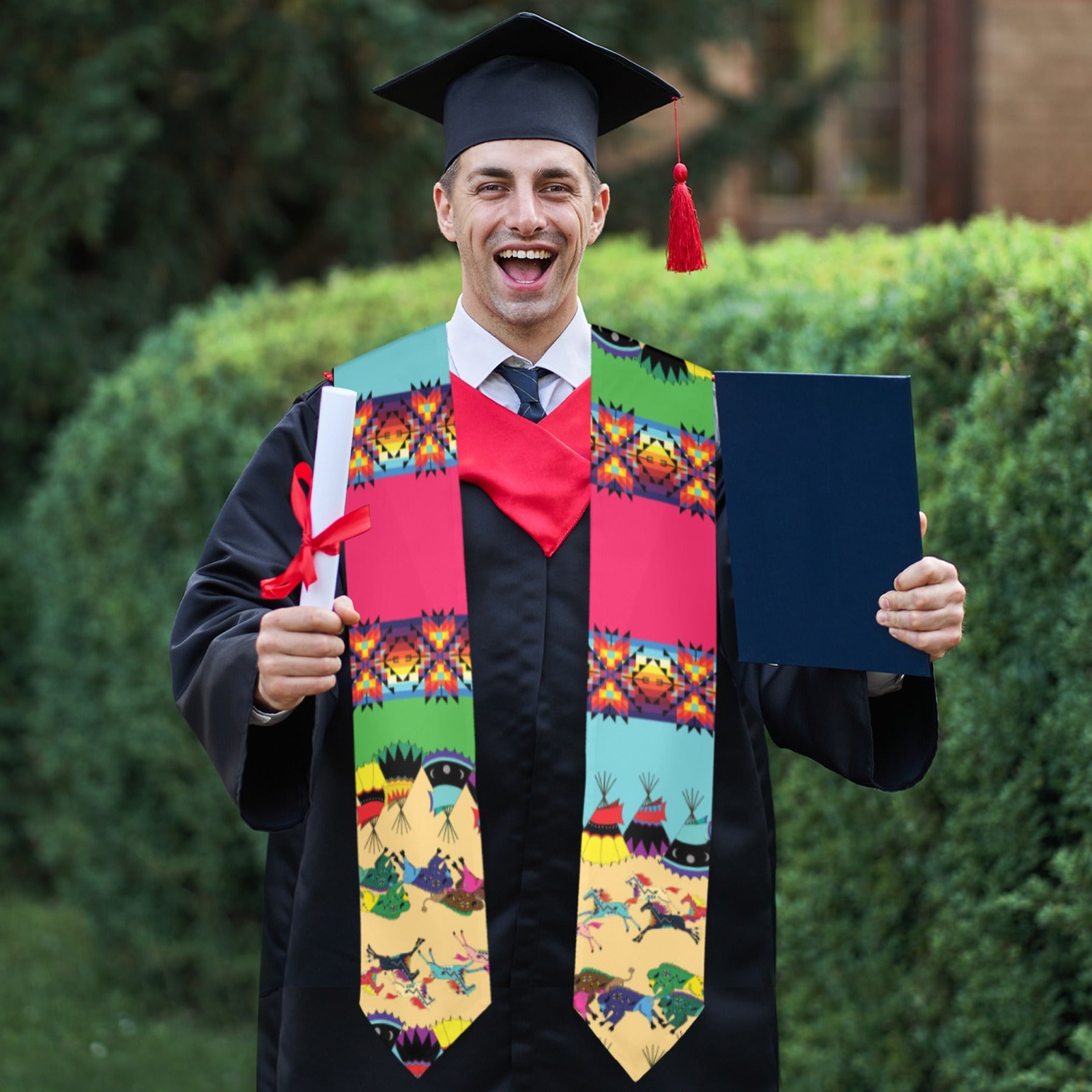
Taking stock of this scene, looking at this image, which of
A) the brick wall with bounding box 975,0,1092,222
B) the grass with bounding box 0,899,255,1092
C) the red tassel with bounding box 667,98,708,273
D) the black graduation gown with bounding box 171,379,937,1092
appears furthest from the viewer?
the brick wall with bounding box 975,0,1092,222

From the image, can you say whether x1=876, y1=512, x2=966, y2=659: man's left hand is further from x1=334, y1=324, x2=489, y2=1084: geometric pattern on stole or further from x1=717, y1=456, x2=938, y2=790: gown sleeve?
x1=334, y1=324, x2=489, y2=1084: geometric pattern on stole

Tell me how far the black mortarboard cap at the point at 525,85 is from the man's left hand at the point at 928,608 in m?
0.93

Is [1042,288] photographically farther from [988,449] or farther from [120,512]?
[120,512]

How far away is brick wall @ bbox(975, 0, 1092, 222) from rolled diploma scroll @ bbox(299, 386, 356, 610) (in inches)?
403

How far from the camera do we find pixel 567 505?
238 cm

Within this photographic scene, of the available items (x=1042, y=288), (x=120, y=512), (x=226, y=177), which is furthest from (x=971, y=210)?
(x=1042, y=288)

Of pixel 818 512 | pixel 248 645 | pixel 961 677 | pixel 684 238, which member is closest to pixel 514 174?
pixel 684 238

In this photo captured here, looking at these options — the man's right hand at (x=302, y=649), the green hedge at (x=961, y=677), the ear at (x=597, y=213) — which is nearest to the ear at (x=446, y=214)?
the ear at (x=597, y=213)

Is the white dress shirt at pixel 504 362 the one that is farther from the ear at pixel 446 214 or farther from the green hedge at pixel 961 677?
the green hedge at pixel 961 677

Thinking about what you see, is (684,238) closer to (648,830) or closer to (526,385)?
(526,385)

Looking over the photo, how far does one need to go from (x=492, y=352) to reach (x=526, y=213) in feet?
0.79

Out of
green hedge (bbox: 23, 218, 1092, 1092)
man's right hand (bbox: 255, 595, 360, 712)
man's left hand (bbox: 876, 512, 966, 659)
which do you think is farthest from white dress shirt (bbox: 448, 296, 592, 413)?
green hedge (bbox: 23, 218, 1092, 1092)

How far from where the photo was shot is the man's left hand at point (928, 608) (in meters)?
2.06

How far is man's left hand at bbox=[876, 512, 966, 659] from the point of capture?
81.1 inches
